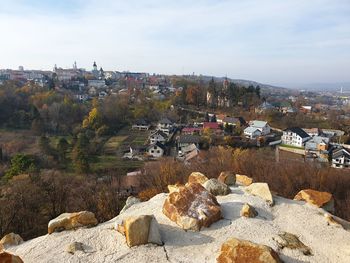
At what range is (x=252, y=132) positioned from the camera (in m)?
29.7

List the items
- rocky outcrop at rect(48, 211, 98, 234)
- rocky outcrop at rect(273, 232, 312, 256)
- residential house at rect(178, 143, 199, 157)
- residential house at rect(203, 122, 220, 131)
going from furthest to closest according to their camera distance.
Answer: residential house at rect(203, 122, 220, 131), residential house at rect(178, 143, 199, 157), rocky outcrop at rect(48, 211, 98, 234), rocky outcrop at rect(273, 232, 312, 256)

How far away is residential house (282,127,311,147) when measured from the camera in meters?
28.8

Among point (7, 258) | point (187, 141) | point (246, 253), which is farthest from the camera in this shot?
point (187, 141)

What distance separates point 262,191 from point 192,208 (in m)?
2.21

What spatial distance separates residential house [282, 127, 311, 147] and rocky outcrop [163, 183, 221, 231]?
23243 mm

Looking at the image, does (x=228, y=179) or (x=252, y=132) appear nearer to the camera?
(x=228, y=179)

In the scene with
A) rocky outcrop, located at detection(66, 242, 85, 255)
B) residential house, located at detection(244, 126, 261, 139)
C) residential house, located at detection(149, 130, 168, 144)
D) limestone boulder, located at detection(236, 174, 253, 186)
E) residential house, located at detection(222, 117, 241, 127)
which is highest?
limestone boulder, located at detection(236, 174, 253, 186)

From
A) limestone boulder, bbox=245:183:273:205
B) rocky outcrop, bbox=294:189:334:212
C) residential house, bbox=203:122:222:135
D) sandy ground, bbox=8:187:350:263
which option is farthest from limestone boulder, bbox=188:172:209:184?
residential house, bbox=203:122:222:135

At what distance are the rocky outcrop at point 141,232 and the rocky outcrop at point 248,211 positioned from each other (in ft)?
6.61

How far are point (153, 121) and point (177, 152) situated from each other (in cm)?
1045

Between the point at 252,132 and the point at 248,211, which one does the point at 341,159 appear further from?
the point at 248,211

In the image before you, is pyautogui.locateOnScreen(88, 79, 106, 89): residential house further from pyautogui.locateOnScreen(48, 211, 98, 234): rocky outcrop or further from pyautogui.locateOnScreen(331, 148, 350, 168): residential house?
pyautogui.locateOnScreen(48, 211, 98, 234): rocky outcrop

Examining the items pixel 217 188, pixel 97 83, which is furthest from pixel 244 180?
pixel 97 83

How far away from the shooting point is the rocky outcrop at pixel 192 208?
706 cm
